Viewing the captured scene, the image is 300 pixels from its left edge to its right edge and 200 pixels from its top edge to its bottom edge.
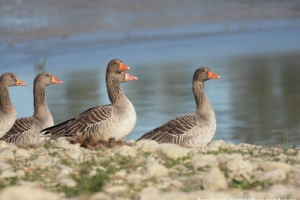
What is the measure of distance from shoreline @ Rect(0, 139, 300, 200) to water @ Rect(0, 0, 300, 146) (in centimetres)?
352

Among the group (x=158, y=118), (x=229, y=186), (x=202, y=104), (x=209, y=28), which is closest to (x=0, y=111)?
(x=202, y=104)

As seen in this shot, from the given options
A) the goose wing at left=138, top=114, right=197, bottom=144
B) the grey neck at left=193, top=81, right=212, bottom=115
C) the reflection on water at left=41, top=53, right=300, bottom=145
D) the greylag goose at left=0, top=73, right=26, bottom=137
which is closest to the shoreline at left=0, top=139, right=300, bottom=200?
the goose wing at left=138, top=114, right=197, bottom=144

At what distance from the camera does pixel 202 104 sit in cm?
1177

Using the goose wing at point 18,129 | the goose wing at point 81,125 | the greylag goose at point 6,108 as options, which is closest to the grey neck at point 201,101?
the goose wing at point 81,125

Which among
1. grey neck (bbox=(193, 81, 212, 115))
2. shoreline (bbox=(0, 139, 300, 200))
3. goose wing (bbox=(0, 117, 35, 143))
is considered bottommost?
shoreline (bbox=(0, 139, 300, 200))

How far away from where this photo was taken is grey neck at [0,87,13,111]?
11738 millimetres

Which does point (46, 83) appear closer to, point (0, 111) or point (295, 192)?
point (0, 111)

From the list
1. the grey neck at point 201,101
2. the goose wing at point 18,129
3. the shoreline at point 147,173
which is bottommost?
the shoreline at point 147,173

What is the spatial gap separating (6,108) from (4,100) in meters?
0.33

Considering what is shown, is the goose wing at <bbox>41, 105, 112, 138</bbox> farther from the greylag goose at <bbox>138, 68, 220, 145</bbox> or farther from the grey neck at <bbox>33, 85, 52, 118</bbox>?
the grey neck at <bbox>33, 85, 52, 118</bbox>

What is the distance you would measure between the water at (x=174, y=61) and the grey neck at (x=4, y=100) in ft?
8.57

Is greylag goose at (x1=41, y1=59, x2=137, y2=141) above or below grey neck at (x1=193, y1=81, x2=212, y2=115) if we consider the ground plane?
below

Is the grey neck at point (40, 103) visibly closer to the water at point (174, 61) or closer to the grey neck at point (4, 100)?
the grey neck at point (4, 100)

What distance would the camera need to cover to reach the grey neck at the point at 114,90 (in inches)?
463
